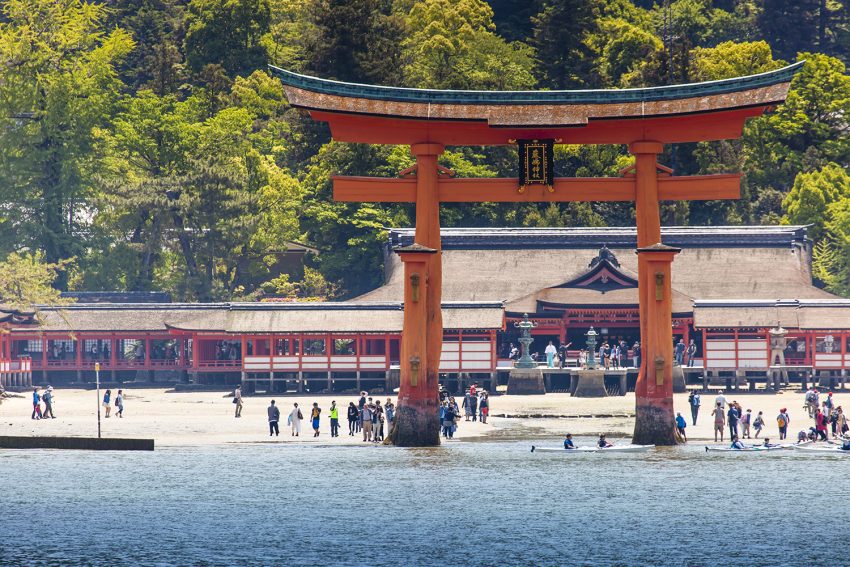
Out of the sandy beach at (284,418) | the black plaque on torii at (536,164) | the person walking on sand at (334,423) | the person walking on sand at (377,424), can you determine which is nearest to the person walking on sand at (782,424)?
the sandy beach at (284,418)

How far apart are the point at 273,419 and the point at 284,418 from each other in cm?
727

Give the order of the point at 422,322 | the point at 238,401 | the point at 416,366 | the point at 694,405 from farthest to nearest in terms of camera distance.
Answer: the point at 238,401 < the point at 694,405 < the point at 422,322 < the point at 416,366

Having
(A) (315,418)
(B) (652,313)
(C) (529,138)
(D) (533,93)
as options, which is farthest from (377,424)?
(D) (533,93)

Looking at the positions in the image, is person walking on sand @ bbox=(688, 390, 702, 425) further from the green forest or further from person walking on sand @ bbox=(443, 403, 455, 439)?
the green forest

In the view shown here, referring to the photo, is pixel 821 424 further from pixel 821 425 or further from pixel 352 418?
pixel 352 418

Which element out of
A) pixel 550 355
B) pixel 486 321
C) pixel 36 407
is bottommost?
pixel 36 407

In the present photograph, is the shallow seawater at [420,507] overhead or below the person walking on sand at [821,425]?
below

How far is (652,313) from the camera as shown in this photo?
52.6 meters

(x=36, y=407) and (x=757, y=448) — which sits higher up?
(x=36, y=407)

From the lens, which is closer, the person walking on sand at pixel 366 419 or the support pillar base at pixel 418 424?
the support pillar base at pixel 418 424

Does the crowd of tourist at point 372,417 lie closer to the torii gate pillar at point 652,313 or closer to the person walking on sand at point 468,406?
the person walking on sand at point 468,406

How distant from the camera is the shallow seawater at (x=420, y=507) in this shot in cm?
4403

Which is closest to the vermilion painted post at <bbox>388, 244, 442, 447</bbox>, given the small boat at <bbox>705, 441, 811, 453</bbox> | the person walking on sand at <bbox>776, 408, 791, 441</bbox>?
the small boat at <bbox>705, 441, 811, 453</bbox>

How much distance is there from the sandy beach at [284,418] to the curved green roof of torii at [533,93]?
13203 mm
